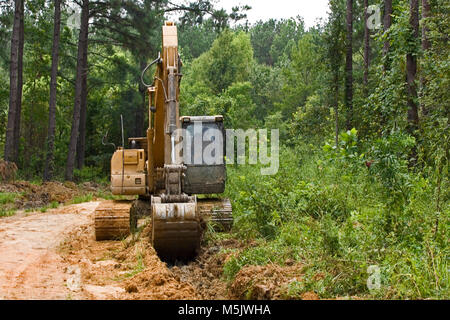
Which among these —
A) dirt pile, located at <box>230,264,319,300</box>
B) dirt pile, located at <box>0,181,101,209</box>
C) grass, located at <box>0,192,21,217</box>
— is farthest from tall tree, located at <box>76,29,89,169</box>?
dirt pile, located at <box>230,264,319,300</box>

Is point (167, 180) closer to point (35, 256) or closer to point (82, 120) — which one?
point (35, 256)

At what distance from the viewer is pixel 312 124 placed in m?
26.9

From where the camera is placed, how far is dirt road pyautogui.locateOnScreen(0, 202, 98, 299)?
22.4 ft

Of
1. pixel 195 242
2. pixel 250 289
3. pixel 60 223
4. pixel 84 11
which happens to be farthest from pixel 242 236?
pixel 84 11

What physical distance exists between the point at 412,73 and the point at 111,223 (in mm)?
8814

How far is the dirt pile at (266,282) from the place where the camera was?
6.28 metres

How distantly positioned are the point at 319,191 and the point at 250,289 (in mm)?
4653

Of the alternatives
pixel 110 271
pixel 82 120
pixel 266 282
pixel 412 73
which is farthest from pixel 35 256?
pixel 82 120

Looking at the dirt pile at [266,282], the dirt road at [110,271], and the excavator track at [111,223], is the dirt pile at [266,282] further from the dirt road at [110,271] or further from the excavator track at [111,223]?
the excavator track at [111,223]

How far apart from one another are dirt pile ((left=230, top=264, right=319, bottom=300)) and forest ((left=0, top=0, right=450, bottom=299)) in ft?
0.26

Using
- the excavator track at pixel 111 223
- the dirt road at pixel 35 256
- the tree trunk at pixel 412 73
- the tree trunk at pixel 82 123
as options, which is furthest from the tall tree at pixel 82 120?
the excavator track at pixel 111 223

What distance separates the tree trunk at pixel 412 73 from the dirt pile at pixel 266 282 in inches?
332

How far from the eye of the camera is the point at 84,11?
2656cm

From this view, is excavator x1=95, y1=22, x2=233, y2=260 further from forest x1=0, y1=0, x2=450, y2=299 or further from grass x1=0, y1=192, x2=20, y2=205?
grass x1=0, y1=192, x2=20, y2=205
